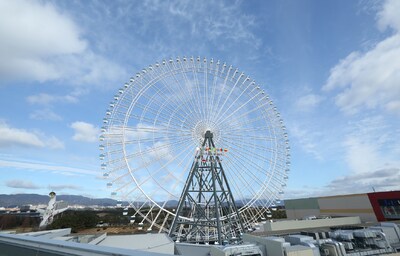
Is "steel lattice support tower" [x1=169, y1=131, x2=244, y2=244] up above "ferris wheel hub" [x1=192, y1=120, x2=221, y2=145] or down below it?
below

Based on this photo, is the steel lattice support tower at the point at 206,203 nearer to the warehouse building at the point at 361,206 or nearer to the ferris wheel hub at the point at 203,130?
the ferris wheel hub at the point at 203,130

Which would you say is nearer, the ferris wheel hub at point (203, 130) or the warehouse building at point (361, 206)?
the ferris wheel hub at point (203, 130)

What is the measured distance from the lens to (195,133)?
23.1 meters

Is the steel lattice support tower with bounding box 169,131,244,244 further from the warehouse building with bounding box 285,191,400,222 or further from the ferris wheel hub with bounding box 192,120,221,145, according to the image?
the warehouse building with bounding box 285,191,400,222

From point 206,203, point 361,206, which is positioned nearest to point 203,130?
point 206,203

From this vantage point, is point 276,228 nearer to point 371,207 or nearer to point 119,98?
point 371,207

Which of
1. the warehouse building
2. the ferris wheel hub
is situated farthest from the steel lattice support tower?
the warehouse building

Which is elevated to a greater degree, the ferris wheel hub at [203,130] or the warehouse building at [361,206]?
the ferris wheel hub at [203,130]

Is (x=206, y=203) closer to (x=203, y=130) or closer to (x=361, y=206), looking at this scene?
(x=203, y=130)

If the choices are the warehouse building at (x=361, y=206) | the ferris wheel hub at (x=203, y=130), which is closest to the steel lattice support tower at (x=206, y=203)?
the ferris wheel hub at (x=203, y=130)

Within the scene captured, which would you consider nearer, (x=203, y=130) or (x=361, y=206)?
(x=203, y=130)

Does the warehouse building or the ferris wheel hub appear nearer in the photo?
the ferris wheel hub

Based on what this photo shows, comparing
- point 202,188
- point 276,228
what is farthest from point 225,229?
point 276,228

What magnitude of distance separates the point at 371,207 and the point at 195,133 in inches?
967
